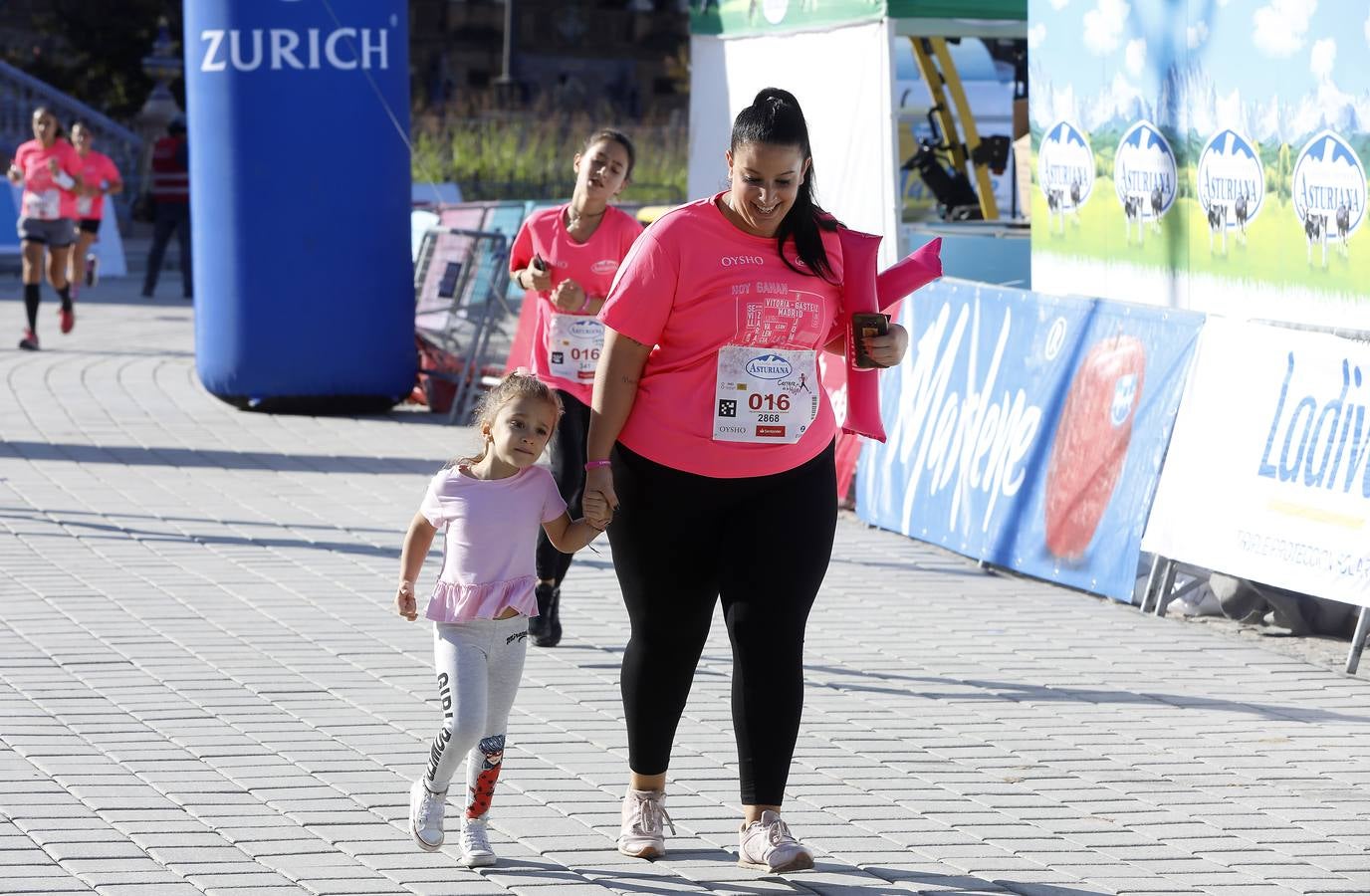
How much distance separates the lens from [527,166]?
29375 millimetres

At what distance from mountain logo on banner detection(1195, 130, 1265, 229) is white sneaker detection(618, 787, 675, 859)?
15.8 feet

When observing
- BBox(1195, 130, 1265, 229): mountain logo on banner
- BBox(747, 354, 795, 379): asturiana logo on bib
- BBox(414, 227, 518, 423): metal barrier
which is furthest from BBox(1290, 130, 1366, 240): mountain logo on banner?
BBox(414, 227, 518, 423): metal barrier

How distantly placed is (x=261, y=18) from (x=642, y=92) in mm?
38572

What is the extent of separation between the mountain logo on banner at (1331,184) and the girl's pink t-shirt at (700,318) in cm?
397

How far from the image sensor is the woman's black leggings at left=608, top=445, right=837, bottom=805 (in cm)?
484

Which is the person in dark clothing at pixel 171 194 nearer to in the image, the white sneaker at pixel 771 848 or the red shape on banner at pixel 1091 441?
the red shape on banner at pixel 1091 441

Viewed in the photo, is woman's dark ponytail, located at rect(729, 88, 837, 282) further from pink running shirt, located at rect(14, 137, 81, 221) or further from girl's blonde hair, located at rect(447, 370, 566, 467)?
pink running shirt, located at rect(14, 137, 81, 221)

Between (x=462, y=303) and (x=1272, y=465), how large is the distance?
7230mm

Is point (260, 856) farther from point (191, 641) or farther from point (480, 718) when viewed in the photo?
point (191, 641)

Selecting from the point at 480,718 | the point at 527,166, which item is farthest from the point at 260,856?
the point at 527,166

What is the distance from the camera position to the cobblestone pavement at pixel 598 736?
4.95 m

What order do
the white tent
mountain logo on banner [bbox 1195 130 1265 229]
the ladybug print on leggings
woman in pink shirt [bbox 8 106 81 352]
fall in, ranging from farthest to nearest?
1. woman in pink shirt [bbox 8 106 81 352]
2. the white tent
3. mountain logo on banner [bbox 1195 130 1265 229]
4. the ladybug print on leggings

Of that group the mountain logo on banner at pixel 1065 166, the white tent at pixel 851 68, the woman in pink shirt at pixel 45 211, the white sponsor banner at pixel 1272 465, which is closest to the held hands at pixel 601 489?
the white sponsor banner at pixel 1272 465

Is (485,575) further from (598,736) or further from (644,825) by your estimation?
(598,736)
